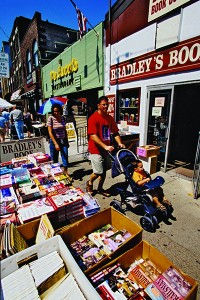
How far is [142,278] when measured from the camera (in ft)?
5.56

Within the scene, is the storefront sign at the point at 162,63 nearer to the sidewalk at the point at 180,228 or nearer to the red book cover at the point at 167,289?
the sidewalk at the point at 180,228

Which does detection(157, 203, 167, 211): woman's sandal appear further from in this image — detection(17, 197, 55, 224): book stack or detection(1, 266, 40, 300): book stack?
detection(1, 266, 40, 300): book stack

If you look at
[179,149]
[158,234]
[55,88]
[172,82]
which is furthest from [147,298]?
[55,88]

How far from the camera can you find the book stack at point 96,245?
180 cm

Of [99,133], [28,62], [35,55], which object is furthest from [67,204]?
[28,62]

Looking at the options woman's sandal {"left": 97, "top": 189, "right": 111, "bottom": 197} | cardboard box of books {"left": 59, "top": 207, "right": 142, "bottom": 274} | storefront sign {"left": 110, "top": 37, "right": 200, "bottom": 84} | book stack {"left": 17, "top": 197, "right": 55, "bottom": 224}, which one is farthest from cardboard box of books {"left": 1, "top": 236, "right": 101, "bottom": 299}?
storefront sign {"left": 110, "top": 37, "right": 200, "bottom": 84}

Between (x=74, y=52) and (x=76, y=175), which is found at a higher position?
(x=74, y=52)

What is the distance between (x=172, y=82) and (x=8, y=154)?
16.0 feet

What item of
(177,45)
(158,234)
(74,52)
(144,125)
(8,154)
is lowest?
(158,234)

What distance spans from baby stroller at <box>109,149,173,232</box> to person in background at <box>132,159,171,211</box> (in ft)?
0.24

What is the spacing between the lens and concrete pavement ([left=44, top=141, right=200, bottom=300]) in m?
2.63

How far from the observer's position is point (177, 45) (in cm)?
486

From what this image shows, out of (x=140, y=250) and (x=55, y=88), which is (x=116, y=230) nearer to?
(x=140, y=250)

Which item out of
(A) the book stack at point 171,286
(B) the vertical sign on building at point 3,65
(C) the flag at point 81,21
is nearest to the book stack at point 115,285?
(A) the book stack at point 171,286
